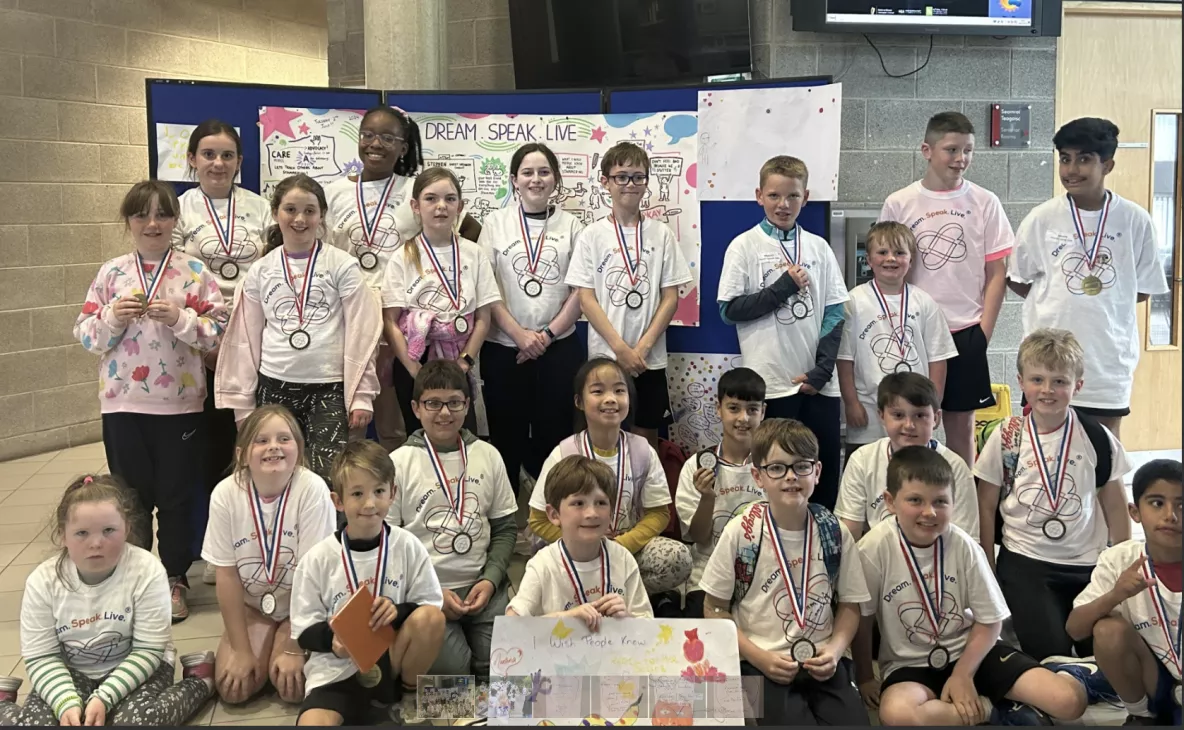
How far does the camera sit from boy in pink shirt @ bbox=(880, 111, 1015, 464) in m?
3.83

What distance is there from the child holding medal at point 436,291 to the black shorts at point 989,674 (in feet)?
5.80

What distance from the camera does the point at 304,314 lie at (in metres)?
3.54

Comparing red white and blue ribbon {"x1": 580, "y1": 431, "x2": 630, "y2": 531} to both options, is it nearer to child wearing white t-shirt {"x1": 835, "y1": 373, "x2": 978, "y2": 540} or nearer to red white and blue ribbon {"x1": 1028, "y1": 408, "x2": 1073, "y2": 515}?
child wearing white t-shirt {"x1": 835, "y1": 373, "x2": 978, "y2": 540}

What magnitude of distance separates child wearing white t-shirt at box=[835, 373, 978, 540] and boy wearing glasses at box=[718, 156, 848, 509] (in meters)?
0.57

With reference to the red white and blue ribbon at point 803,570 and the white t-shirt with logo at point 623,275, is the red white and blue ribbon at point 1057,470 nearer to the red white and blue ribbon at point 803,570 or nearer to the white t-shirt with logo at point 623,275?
the red white and blue ribbon at point 803,570

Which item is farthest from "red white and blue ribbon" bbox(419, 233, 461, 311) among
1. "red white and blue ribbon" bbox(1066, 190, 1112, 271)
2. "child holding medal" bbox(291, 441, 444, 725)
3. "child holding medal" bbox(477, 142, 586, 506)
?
"red white and blue ribbon" bbox(1066, 190, 1112, 271)

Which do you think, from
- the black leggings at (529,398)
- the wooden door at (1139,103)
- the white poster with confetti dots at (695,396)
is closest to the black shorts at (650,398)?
the black leggings at (529,398)

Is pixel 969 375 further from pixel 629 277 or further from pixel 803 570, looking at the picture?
pixel 803 570

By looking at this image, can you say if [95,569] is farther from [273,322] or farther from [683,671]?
[683,671]

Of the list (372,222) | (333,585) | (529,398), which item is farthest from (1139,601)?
(372,222)

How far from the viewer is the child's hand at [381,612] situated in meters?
2.66

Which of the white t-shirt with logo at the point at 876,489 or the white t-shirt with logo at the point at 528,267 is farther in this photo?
the white t-shirt with logo at the point at 528,267

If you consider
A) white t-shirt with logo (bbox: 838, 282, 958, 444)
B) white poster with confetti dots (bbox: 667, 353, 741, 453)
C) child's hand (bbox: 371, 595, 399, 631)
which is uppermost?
white t-shirt with logo (bbox: 838, 282, 958, 444)

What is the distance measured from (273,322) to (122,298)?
0.49 m
